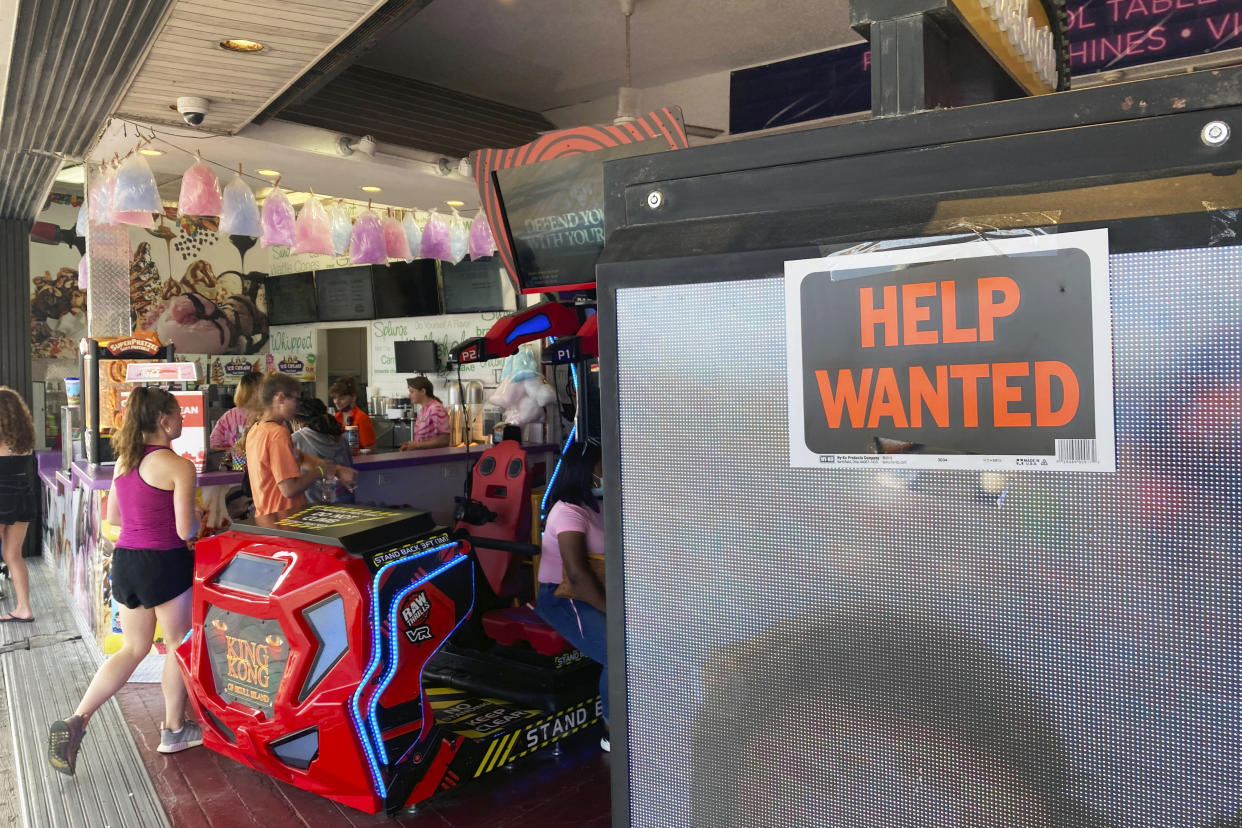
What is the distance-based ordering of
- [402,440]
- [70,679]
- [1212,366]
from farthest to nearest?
1. [402,440]
2. [70,679]
3. [1212,366]

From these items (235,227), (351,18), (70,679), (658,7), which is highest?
(658,7)

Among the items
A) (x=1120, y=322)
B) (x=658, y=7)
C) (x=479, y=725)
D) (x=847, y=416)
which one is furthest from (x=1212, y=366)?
(x=658, y=7)

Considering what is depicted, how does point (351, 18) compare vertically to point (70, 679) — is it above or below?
above

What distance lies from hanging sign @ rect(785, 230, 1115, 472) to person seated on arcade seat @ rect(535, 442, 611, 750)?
8.07 ft

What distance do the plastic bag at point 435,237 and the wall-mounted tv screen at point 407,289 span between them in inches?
155

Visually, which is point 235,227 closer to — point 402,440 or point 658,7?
point 658,7

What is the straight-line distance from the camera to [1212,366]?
0.63 metres

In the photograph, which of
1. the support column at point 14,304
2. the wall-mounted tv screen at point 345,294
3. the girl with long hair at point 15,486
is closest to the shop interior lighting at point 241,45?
the girl with long hair at point 15,486

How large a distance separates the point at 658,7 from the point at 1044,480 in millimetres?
5209

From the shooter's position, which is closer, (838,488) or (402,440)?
(838,488)

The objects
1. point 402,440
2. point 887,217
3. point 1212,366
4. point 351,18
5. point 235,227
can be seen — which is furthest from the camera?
point 402,440

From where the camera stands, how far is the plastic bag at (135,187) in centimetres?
503

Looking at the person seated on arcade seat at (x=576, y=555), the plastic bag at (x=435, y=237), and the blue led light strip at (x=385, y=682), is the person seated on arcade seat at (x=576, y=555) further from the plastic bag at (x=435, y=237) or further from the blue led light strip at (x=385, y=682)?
the plastic bag at (x=435, y=237)

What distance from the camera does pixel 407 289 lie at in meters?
10.6
